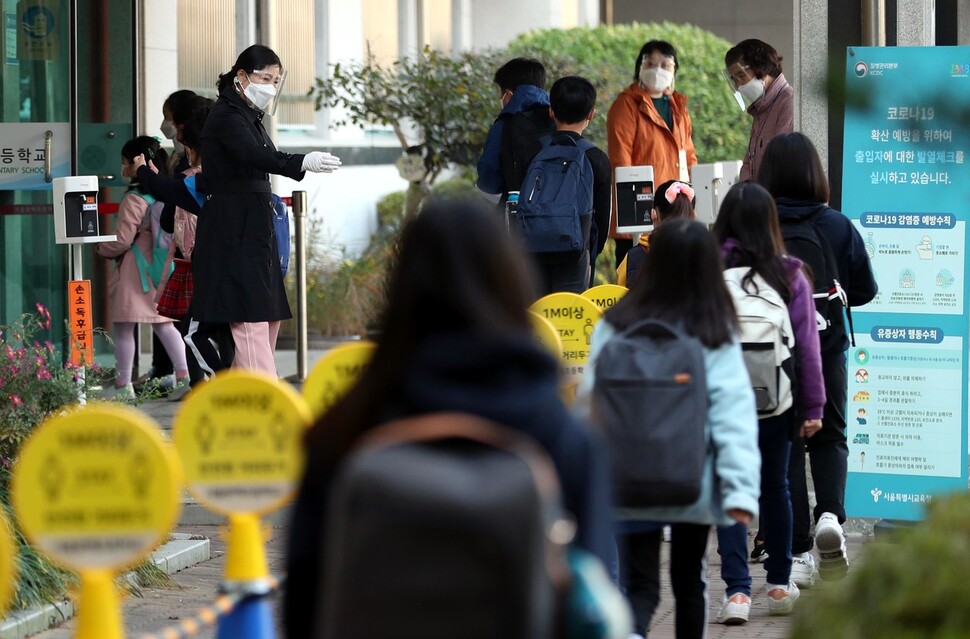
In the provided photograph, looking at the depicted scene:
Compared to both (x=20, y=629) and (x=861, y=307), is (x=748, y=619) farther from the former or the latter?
(x=20, y=629)

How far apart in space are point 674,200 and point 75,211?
11.5 ft

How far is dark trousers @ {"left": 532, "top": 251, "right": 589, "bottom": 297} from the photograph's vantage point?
29.2ft

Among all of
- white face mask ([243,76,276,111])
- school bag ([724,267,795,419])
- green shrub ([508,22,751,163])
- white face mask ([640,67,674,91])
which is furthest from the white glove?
green shrub ([508,22,751,163])

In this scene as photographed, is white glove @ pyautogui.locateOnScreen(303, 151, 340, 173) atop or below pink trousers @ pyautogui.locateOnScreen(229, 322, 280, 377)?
atop

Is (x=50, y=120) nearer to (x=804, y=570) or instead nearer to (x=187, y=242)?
(x=187, y=242)

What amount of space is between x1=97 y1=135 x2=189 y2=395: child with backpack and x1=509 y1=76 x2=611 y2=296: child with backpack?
11.5 ft

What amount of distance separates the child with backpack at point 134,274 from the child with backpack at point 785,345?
233 inches

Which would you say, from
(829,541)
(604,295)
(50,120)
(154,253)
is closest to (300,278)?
(154,253)

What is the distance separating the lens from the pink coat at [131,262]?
37.6ft

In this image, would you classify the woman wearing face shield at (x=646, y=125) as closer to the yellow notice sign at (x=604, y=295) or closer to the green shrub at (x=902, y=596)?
the yellow notice sign at (x=604, y=295)

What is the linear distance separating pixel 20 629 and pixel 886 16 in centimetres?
543

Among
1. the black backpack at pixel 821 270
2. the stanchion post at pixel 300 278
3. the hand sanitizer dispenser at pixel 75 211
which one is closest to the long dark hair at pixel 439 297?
the black backpack at pixel 821 270

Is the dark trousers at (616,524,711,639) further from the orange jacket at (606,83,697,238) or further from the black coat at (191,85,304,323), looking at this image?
the orange jacket at (606,83,697,238)

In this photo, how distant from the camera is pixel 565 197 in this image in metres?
8.73
